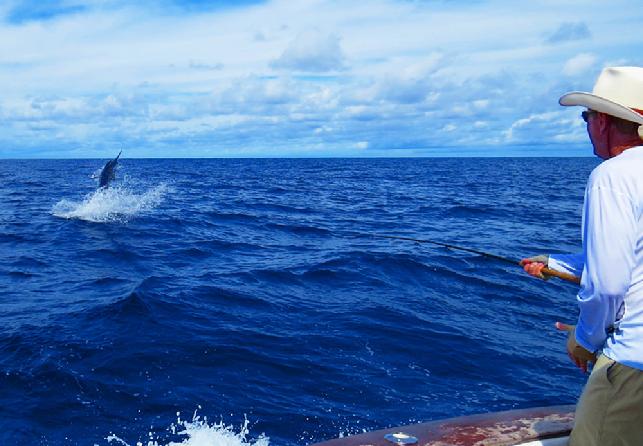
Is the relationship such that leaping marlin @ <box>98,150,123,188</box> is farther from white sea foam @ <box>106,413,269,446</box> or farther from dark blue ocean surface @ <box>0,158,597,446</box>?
white sea foam @ <box>106,413,269,446</box>

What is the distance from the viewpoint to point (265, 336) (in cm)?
775

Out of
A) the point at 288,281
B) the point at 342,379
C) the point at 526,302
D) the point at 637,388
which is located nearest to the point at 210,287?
the point at 288,281

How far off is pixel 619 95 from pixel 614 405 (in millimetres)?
1311

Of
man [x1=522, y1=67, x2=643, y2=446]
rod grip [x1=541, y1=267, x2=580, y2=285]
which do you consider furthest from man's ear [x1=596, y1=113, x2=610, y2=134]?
rod grip [x1=541, y1=267, x2=580, y2=285]

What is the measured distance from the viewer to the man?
2.15 m

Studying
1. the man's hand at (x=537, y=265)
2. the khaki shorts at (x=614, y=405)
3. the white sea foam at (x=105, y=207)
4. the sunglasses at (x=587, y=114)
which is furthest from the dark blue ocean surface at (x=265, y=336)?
the white sea foam at (x=105, y=207)

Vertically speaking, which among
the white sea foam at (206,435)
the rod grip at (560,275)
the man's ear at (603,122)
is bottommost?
the white sea foam at (206,435)

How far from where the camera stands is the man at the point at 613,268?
215 centimetres

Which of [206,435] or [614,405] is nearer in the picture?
[614,405]

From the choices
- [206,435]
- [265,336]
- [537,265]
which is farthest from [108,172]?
[537,265]

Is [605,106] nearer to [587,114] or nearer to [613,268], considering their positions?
[587,114]

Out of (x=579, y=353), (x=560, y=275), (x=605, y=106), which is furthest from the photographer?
(x=560, y=275)

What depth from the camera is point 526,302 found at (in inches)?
385

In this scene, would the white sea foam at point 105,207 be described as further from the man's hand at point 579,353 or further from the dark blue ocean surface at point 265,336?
the man's hand at point 579,353
